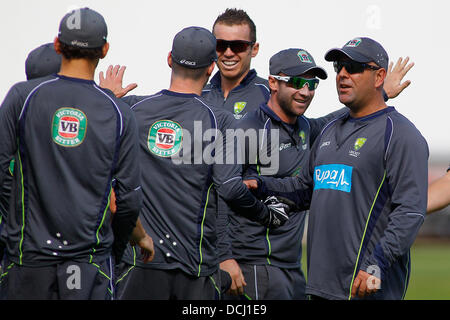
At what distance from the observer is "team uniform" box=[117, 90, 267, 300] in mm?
6039

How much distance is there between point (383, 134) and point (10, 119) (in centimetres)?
245

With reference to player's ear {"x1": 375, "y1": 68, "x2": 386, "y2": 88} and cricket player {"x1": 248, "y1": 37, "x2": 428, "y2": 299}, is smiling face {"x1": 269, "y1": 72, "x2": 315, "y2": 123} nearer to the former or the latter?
cricket player {"x1": 248, "y1": 37, "x2": 428, "y2": 299}

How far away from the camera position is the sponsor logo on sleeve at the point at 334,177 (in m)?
5.75

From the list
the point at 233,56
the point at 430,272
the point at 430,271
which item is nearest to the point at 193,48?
the point at 233,56

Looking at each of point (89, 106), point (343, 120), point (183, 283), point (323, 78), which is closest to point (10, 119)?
point (89, 106)

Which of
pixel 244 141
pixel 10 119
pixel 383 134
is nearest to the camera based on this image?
pixel 10 119

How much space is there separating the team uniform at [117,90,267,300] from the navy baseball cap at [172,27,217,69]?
0.27 metres

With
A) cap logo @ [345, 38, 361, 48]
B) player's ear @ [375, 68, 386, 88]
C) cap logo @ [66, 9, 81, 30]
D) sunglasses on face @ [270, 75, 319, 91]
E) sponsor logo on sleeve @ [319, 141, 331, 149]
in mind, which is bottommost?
sponsor logo on sleeve @ [319, 141, 331, 149]

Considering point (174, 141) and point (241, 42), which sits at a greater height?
point (241, 42)

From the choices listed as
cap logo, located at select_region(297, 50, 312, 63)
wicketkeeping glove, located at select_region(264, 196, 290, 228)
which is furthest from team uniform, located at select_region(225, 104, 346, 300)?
wicketkeeping glove, located at select_region(264, 196, 290, 228)

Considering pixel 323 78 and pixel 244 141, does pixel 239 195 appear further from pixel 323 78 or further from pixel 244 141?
pixel 323 78

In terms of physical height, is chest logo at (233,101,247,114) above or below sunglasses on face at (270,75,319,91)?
below

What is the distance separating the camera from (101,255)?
528 centimetres

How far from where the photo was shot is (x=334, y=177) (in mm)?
5844
